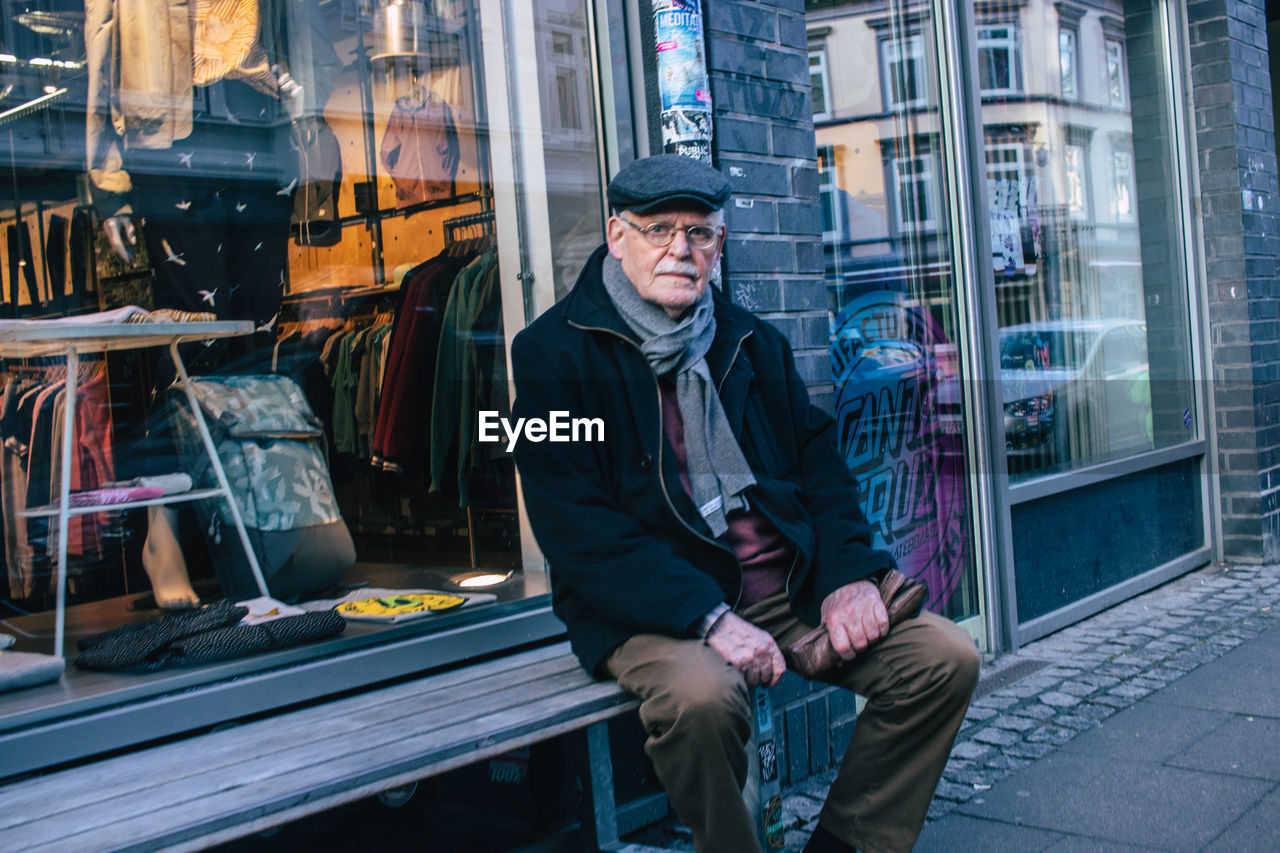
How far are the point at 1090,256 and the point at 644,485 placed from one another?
4546mm

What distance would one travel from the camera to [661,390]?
275cm

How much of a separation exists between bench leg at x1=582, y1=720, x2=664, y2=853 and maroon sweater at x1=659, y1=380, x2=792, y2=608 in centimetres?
46

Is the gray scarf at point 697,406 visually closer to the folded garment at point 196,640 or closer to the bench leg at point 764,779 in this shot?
the bench leg at point 764,779

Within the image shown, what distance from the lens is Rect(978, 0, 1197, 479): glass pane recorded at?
560 cm

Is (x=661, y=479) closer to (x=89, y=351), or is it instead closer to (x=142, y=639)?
(x=142, y=639)

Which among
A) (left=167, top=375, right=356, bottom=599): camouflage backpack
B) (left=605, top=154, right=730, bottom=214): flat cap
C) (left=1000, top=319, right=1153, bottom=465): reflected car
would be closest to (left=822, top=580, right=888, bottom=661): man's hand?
(left=605, top=154, right=730, bottom=214): flat cap

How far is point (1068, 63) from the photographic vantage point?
626 centimetres

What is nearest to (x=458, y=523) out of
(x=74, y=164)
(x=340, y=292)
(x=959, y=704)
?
(x=340, y=292)

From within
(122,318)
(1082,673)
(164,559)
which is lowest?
(1082,673)

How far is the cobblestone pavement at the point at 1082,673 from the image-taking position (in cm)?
349

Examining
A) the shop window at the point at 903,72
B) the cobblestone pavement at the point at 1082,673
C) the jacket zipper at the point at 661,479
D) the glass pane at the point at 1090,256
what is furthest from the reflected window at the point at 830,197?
the jacket zipper at the point at 661,479

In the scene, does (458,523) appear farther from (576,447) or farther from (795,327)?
(576,447)

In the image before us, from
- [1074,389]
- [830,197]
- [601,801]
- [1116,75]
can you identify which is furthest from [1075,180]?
[601,801]

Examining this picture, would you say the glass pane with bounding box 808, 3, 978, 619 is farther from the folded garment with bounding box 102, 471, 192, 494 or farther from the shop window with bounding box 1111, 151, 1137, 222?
the folded garment with bounding box 102, 471, 192, 494
